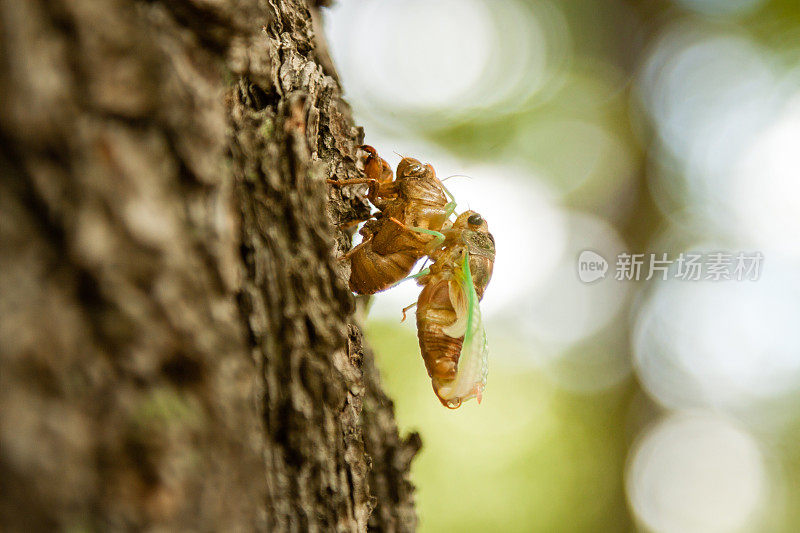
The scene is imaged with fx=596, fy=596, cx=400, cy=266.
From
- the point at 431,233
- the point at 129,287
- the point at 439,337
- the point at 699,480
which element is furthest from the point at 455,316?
the point at 699,480

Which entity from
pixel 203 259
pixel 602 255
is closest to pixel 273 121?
pixel 203 259

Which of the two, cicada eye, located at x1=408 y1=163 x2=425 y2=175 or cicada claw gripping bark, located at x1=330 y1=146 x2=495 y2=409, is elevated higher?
cicada eye, located at x1=408 y1=163 x2=425 y2=175

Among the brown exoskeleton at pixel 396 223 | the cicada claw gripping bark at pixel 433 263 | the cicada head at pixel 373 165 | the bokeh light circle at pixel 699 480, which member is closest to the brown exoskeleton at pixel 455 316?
the cicada claw gripping bark at pixel 433 263

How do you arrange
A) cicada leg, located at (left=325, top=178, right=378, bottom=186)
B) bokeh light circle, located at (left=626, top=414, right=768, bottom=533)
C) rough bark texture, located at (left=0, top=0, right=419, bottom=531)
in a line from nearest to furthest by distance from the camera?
rough bark texture, located at (left=0, top=0, right=419, bottom=531) < cicada leg, located at (left=325, top=178, right=378, bottom=186) < bokeh light circle, located at (left=626, top=414, right=768, bottom=533)

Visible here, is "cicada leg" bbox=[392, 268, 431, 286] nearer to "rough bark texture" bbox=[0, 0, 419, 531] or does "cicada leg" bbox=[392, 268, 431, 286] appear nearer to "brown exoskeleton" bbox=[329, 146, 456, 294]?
"brown exoskeleton" bbox=[329, 146, 456, 294]

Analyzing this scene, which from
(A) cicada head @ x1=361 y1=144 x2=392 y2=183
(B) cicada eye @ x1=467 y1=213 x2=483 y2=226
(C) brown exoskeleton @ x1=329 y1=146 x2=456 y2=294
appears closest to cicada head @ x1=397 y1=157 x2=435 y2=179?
(C) brown exoskeleton @ x1=329 y1=146 x2=456 y2=294

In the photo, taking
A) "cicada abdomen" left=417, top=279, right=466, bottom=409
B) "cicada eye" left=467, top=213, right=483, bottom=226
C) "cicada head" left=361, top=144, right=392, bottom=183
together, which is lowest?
"cicada abdomen" left=417, top=279, right=466, bottom=409

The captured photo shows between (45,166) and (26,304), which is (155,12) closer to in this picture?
(45,166)
